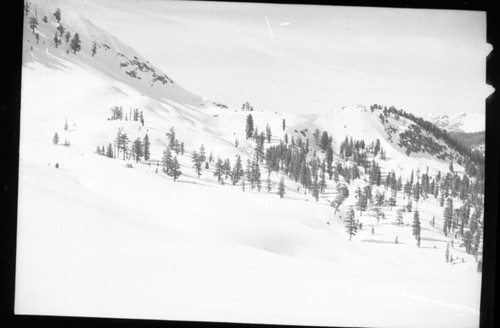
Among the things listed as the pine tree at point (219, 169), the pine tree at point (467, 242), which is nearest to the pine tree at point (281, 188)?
the pine tree at point (219, 169)

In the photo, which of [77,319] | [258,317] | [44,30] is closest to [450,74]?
[258,317]

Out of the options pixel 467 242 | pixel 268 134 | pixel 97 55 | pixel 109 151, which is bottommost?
pixel 467 242

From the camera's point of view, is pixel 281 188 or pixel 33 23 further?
pixel 281 188

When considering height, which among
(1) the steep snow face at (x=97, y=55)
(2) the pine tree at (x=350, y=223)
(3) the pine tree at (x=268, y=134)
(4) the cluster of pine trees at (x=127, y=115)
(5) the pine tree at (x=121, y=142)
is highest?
(1) the steep snow face at (x=97, y=55)

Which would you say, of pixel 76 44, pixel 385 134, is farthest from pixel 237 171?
pixel 76 44

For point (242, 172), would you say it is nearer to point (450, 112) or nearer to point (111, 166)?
point (111, 166)

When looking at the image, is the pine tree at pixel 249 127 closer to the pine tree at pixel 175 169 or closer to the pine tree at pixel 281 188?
the pine tree at pixel 281 188

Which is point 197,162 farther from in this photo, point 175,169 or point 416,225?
point 416,225
